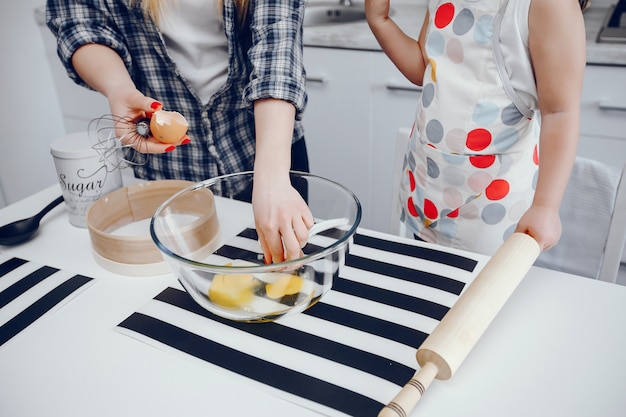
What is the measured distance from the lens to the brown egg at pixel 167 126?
718mm

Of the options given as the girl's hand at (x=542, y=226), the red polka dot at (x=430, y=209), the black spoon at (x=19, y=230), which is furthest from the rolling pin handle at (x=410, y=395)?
the black spoon at (x=19, y=230)

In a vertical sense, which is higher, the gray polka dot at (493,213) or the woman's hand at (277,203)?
the woman's hand at (277,203)

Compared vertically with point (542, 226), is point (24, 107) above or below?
below

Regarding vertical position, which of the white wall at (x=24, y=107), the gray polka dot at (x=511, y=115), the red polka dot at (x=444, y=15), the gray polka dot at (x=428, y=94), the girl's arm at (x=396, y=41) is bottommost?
the white wall at (x=24, y=107)

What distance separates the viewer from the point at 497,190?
93 cm

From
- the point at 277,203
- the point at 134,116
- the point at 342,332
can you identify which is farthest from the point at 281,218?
the point at 134,116

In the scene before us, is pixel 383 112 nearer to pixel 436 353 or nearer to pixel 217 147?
pixel 217 147

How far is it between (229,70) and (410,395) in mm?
676

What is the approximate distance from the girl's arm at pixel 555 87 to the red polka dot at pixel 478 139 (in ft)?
0.39

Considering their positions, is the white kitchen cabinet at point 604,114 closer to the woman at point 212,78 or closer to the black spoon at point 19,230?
the woman at point 212,78

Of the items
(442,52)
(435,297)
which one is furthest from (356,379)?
(442,52)

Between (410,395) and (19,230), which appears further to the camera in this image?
(19,230)

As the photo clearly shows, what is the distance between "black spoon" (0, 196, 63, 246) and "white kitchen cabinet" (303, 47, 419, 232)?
1.06 metres

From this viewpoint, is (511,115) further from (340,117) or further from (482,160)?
(340,117)
